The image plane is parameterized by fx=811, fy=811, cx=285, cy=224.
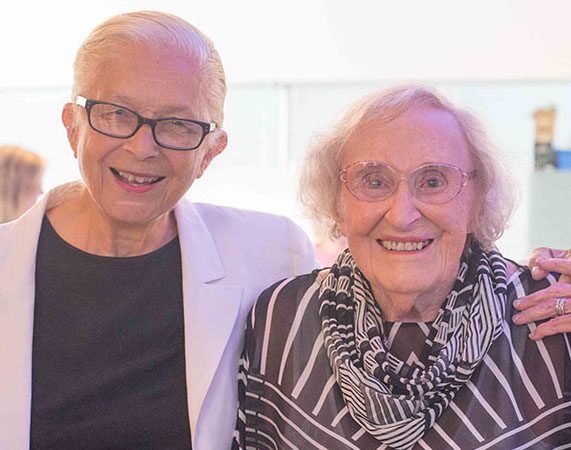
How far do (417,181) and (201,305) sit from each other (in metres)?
0.59

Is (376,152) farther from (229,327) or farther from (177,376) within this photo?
(177,376)

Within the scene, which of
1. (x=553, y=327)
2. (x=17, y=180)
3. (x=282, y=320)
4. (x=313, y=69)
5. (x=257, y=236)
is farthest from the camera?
(x=313, y=69)

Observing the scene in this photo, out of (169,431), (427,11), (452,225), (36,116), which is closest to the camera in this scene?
(452,225)

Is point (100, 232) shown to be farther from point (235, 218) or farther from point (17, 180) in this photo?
point (17, 180)

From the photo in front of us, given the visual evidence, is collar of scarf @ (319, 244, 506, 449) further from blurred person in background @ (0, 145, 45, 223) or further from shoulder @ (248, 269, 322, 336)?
blurred person in background @ (0, 145, 45, 223)

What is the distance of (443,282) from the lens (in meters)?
1.73

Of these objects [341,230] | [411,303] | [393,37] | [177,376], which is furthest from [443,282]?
[393,37]

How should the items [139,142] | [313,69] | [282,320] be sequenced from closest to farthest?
[139,142] < [282,320] < [313,69]

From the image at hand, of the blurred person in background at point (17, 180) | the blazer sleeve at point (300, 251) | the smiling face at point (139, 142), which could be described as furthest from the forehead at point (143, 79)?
the blurred person in background at point (17, 180)

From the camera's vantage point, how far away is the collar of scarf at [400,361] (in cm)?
161

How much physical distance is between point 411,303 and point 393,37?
4.20 meters

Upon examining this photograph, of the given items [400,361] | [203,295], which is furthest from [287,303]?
[400,361]

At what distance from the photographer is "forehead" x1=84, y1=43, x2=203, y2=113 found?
5.64ft

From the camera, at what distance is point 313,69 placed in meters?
5.78
